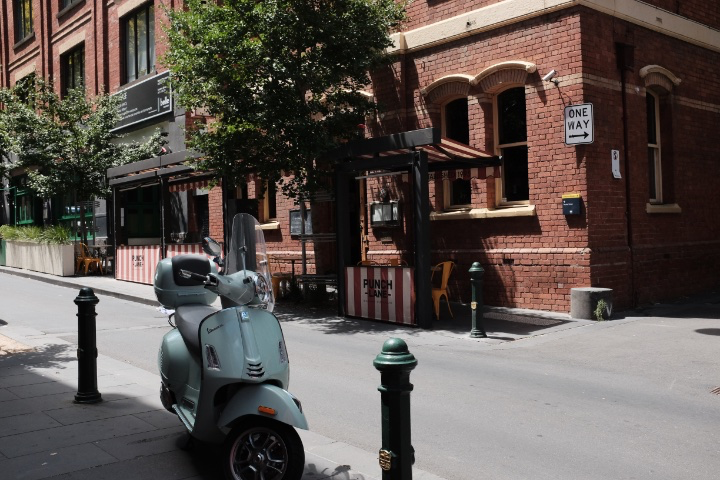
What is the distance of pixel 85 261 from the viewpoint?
21.1 m

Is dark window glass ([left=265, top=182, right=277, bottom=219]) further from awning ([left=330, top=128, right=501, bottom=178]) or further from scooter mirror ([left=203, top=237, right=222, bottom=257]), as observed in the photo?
scooter mirror ([left=203, top=237, right=222, bottom=257])

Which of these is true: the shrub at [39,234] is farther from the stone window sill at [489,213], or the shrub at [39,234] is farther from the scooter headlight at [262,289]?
the scooter headlight at [262,289]

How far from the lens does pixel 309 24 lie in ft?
42.3

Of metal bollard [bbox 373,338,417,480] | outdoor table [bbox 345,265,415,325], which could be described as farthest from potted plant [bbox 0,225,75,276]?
metal bollard [bbox 373,338,417,480]

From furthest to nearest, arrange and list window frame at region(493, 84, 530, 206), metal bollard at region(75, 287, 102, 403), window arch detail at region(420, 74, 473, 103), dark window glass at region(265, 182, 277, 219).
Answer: dark window glass at region(265, 182, 277, 219) < window arch detail at region(420, 74, 473, 103) < window frame at region(493, 84, 530, 206) < metal bollard at region(75, 287, 102, 403)

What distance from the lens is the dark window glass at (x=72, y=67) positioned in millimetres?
28266

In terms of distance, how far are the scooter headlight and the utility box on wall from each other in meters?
8.37

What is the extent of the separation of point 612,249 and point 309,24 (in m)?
6.69

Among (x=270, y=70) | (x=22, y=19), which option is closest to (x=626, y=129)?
(x=270, y=70)

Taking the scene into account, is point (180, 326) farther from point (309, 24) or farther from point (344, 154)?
point (309, 24)

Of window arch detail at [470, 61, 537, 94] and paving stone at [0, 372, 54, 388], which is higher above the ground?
window arch detail at [470, 61, 537, 94]

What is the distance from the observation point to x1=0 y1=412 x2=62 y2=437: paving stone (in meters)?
5.67

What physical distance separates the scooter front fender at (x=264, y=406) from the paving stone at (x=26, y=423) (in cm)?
220

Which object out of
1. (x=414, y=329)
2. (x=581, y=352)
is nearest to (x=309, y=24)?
(x=414, y=329)
